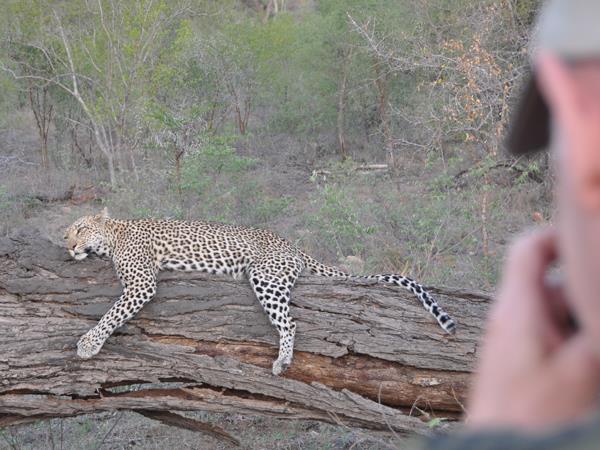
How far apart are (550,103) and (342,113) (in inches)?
837

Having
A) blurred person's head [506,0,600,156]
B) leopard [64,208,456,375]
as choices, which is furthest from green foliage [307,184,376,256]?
blurred person's head [506,0,600,156]

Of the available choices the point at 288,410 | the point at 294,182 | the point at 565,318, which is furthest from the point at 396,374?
the point at 294,182

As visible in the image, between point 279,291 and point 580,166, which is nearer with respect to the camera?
point 580,166

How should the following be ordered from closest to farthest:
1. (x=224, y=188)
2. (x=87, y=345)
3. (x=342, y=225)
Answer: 1. (x=87, y=345)
2. (x=342, y=225)
3. (x=224, y=188)

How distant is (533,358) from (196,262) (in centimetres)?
691

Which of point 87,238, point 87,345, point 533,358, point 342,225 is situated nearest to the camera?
point 533,358

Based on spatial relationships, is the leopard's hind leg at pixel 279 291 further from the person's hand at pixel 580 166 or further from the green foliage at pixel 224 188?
the green foliage at pixel 224 188

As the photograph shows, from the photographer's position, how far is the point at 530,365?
715 millimetres

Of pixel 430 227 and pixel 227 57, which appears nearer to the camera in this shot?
pixel 430 227

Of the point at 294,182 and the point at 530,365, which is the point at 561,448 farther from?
the point at 294,182

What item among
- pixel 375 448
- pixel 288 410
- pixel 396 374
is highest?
pixel 396 374

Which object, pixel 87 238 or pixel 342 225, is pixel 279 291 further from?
pixel 342 225

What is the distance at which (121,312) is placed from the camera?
20.3ft

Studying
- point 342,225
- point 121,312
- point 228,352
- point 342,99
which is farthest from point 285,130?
point 228,352
